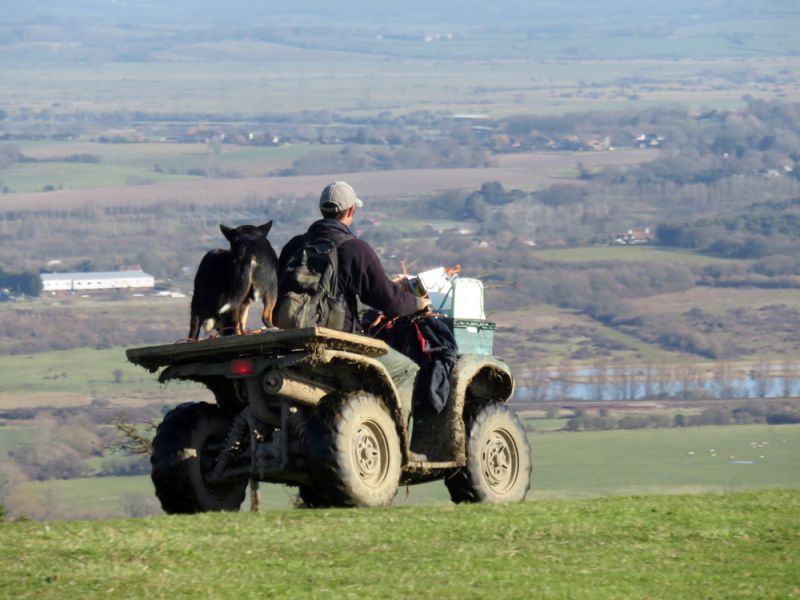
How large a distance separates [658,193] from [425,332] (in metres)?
173

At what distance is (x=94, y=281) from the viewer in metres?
124

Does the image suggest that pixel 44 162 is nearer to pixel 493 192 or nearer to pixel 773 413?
pixel 493 192

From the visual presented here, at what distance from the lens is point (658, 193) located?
18475 centimetres

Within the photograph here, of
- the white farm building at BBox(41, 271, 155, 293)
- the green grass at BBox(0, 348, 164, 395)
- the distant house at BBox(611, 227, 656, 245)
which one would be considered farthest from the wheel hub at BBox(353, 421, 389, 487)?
the distant house at BBox(611, 227, 656, 245)

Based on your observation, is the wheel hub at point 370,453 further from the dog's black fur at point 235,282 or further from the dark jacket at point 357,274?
the dog's black fur at point 235,282

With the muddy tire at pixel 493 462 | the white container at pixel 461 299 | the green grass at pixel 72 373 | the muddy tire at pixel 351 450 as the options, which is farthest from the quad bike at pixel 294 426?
the green grass at pixel 72 373

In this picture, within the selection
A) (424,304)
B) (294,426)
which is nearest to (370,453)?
(294,426)

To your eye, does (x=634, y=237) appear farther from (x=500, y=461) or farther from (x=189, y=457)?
(x=189, y=457)

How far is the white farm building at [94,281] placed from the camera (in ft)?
396

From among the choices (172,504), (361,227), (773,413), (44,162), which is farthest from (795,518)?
(44,162)

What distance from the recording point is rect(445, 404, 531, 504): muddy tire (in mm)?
13406

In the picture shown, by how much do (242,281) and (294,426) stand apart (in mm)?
942

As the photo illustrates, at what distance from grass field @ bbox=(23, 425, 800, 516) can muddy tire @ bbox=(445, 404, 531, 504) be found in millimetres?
20361

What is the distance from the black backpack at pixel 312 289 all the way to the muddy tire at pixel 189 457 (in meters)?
0.83
